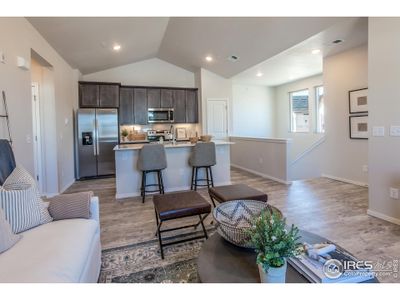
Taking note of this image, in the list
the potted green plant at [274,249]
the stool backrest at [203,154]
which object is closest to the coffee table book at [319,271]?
the potted green plant at [274,249]

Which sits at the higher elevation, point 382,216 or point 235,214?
point 235,214

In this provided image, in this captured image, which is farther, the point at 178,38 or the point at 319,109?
the point at 319,109

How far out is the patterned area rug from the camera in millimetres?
1937

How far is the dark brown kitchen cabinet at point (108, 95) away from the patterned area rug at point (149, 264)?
4486 millimetres

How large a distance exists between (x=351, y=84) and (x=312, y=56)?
0.95 metres

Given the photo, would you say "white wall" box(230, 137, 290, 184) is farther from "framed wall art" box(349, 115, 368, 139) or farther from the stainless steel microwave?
the stainless steel microwave

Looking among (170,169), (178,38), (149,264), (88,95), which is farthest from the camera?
(88,95)

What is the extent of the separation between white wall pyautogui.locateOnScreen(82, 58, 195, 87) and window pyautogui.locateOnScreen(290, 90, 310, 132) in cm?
333

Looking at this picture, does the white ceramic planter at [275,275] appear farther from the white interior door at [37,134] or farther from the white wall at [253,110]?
the white wall at [253,110]

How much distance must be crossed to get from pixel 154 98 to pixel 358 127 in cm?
492

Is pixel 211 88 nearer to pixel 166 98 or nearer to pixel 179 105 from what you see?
pixel 179 105

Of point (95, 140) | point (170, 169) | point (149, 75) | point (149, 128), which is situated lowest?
point (170, 169)

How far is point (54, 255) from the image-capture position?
1361 mm

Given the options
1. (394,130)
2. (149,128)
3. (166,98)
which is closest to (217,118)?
(166,98)
